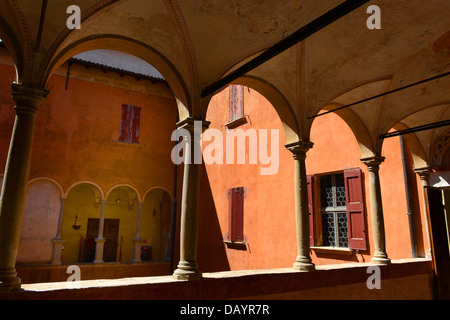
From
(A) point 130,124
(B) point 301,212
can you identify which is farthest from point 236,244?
(A) point 130,124

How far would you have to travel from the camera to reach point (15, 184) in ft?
11.1

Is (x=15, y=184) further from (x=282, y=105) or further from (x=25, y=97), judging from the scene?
(x=282, y=105)

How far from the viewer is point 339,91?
617cm

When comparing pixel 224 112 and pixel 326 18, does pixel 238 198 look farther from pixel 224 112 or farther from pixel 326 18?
pixel 326 18

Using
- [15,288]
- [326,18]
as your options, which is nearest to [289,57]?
[326,18]

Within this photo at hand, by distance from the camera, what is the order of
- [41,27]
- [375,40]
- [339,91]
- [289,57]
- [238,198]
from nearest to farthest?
1. [41,27]
2. [375,40]
3. [289,57]
4. [339,91]
5. [238,198]

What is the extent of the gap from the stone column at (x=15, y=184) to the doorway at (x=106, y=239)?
35.2 ft

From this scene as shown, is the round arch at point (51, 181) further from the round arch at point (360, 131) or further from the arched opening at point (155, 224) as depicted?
the round arch at point (360, 131)

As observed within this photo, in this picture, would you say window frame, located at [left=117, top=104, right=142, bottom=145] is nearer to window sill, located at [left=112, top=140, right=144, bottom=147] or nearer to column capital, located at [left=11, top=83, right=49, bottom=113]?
window sill, located at [left=112, top=140, right=144, bottom=147]

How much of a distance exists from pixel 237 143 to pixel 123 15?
6749 mm

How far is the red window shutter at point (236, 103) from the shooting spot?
10.5 metres

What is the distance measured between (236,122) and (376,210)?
542 centimetres

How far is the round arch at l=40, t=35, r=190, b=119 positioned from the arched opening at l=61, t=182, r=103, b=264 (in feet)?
29.3

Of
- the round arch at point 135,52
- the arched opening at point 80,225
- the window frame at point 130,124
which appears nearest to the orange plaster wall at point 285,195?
the window frame at point 130,124
